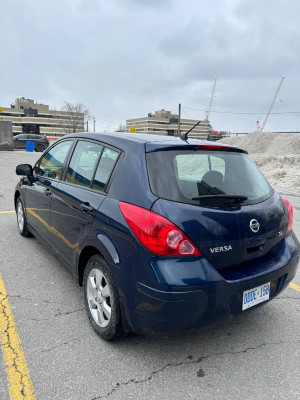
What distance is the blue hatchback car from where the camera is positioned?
1.94 meters

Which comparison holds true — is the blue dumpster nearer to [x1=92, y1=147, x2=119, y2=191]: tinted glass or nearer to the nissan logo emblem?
[x1=92, y1=147, x2=119, y2=191]: tinted glass

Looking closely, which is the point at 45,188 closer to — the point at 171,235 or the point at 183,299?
the point at 171,235

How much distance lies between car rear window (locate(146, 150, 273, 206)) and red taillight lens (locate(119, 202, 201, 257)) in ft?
0.65

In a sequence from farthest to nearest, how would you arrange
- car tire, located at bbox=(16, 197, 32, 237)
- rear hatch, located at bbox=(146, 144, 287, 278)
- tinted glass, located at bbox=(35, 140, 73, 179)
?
car tire, located at bbox=(16, 197, 32, 237)
tinted glass, located at bbox=(35, 140, 73, 179)
rear hatch, located at bbox=(146, 144, 287, 278)

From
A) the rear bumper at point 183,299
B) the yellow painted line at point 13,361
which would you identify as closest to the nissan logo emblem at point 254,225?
the rear bumper at point 183,299

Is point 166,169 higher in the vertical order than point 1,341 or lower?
higher

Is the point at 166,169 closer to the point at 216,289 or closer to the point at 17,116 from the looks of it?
the point at 216,289

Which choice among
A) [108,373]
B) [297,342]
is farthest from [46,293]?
[297,342]

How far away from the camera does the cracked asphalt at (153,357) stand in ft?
6.47

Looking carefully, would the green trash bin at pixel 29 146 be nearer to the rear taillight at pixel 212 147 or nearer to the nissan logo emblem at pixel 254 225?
the rear taillight at pixel 212 147

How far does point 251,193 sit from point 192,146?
2.03 feet

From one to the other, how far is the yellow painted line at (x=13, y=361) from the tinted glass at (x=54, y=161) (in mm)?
1528

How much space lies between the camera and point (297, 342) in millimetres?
2490

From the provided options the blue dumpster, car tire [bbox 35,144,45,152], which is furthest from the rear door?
car tire [bbox 35,144,45,152]
